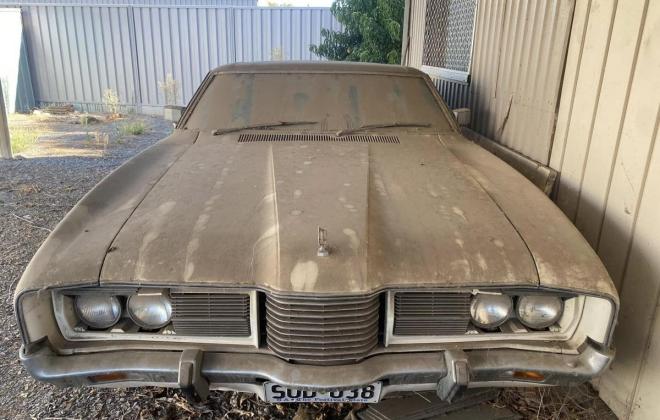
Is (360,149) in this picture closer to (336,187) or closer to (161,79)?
(336,187)

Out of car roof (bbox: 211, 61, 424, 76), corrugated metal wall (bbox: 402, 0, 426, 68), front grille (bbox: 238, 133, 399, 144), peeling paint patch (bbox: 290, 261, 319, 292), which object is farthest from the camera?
corrugated metal wall (bbox: 402, 0, 426, 68)

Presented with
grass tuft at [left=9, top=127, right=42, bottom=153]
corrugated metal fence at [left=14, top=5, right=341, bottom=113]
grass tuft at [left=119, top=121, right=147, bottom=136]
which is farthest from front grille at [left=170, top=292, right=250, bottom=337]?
corrugated metal fence at [left=14, top=5, right=341, bottom=113]

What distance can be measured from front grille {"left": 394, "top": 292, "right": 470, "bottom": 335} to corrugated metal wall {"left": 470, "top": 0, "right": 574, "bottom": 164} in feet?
6.23

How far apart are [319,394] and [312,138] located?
180cm

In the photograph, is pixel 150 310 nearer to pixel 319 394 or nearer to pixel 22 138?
pixel 319 394

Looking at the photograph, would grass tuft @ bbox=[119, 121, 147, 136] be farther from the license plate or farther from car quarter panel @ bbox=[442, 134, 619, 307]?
the license plate

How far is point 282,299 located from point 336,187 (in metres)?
0.80

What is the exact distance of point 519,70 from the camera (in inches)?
162

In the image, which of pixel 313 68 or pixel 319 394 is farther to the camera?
pixel 313 68

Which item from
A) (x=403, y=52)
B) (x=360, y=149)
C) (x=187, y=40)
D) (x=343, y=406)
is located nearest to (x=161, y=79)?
(x=187, y=40)

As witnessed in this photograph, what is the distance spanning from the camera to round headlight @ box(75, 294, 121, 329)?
2.04 meters

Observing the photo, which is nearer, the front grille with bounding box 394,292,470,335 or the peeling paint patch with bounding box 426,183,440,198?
the front grille with bounding box 394,292,470,335

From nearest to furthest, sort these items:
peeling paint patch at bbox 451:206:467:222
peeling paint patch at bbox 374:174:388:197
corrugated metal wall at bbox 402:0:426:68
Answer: peeling paint patch at bbox 451:206:467:222 < peeling paint patch at bbox 374:174:388:197 < corrugated metal wall at bbox 402:0:426:68

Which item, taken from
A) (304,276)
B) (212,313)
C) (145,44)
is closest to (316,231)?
(304,276)
